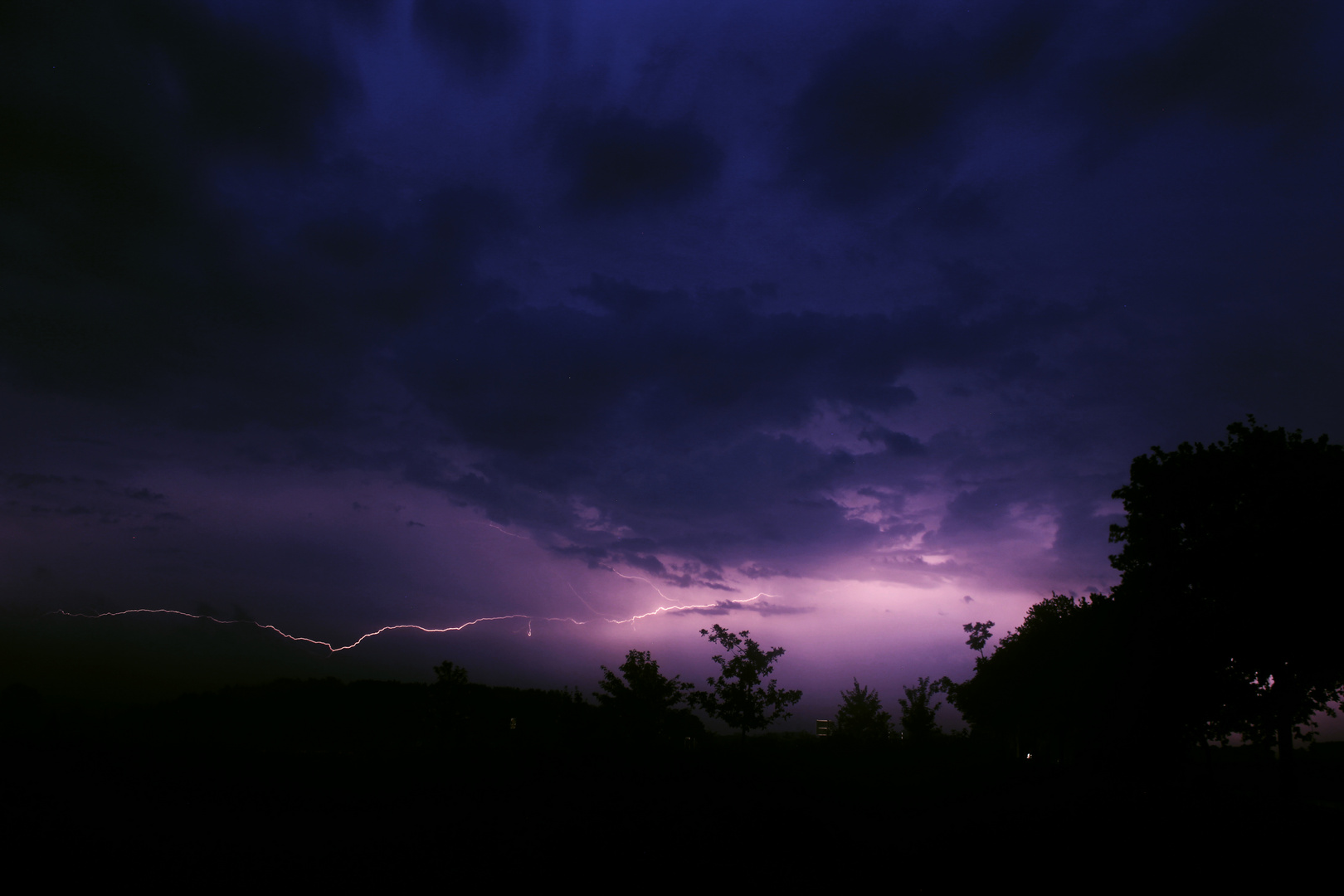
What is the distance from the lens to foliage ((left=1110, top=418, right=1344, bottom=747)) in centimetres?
2231

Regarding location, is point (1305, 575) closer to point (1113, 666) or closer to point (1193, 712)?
point (1193, 712)

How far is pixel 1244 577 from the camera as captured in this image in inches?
919

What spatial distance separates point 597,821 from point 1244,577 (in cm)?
2368

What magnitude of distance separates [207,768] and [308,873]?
8425 mm

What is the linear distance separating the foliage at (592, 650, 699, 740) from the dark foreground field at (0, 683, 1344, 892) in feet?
Result: 38.4

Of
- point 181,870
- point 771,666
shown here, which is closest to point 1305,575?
point 771,666

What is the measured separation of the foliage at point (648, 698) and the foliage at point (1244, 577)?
2161cm

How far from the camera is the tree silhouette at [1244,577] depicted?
2230cm

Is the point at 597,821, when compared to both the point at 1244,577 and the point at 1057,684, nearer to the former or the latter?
the point at 1244,577

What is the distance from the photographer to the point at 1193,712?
82.2 feet

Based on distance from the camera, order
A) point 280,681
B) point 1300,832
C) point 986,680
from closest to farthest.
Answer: point 1300,832
point 986,680
point 280,681

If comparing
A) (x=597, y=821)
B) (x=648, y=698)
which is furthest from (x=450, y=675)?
(x=597, y=821)

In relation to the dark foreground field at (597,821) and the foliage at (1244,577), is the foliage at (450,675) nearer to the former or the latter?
the dark foreground field at (597,821)

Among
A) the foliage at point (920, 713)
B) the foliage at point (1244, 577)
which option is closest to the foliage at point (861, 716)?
the foliage at point (920, 713)
